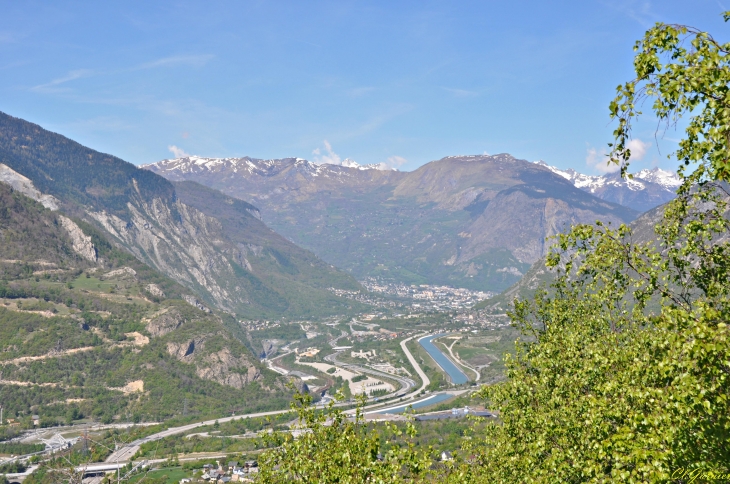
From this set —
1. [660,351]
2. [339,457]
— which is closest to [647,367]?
[660,351]

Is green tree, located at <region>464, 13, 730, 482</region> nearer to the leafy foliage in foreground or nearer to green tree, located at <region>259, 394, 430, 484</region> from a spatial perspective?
the leafy foliage in foreground

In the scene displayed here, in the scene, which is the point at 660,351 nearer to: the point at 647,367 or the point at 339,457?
the point at 647,367

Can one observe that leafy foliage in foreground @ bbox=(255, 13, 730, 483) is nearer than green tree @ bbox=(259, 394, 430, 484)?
Yes

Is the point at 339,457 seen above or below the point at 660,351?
below

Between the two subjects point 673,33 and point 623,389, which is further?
point 623,389

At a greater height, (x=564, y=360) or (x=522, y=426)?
(x=564, y=360)

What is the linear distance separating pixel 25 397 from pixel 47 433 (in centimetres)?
2105

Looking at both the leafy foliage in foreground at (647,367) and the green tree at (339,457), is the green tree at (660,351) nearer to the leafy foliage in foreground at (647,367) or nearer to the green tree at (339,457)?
the leafy foliage in foreground at (647,367)

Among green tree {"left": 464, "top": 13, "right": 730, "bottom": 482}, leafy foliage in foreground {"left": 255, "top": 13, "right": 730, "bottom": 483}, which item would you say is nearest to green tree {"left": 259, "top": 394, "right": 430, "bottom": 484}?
leafy foliage in foreground {"left": 255, "top": 13, "right": 730, "bottom": 483}

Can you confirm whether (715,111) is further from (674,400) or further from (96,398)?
(96,398)

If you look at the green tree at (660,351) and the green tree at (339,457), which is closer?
the green tree at (660,351)

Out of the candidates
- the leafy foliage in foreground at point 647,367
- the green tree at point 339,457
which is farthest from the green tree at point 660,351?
the green tree at point 339,457

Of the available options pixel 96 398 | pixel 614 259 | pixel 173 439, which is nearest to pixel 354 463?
pixel 614 259

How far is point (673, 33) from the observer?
14.6 metres
